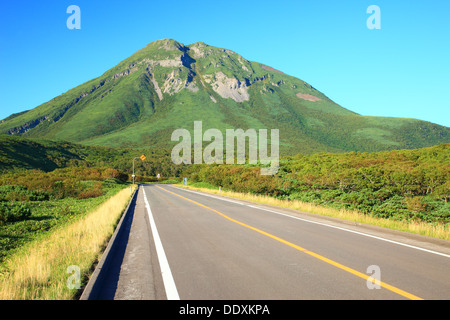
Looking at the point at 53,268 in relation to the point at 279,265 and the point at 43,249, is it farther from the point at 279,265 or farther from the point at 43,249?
the point at 279,265

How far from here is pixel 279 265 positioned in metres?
5.98

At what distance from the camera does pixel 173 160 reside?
121m

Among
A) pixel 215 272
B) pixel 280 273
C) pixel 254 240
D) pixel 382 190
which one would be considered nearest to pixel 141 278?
pixel 215 272

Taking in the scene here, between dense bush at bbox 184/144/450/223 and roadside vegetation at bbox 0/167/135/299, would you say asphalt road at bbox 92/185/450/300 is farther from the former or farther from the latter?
dense bush at bbox 184/144/450/223

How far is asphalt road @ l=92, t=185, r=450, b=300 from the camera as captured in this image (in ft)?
15.2

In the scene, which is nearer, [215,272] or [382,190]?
[215,272]

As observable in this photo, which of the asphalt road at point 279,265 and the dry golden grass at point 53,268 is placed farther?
the asphalt road at point 279,265

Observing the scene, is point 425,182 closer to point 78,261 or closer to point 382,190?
point 382,190

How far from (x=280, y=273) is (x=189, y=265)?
1887mm

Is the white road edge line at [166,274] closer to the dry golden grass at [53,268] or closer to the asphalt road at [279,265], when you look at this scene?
the asphalt road at [279,265]

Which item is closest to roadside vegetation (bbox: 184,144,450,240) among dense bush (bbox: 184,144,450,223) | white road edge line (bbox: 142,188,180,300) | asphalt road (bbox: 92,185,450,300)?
dense bush (bbox: 184,144,450,223)

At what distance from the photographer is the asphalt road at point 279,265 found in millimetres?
4645

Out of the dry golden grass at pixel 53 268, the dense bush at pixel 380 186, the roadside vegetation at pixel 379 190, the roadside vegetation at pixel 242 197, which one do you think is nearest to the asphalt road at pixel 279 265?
the dry golden grass at pixel 53 268
